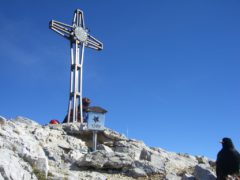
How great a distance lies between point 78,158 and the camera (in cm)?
1997

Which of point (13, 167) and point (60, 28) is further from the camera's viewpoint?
point (60, 28)

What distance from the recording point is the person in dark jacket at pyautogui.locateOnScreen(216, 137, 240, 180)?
1321cm

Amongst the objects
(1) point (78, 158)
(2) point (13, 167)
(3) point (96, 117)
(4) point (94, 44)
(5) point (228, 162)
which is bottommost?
(2) point (13, 167)

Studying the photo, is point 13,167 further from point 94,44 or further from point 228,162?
point 94,44

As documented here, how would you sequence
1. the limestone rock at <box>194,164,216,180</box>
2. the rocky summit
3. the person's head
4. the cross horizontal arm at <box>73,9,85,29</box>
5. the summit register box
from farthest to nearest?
the cross horizontal arm at <box>73,9,85,29</box>
the summit register box
the limestone rock at <box>194,164,216,180</box>
the person's head
the rocky summit

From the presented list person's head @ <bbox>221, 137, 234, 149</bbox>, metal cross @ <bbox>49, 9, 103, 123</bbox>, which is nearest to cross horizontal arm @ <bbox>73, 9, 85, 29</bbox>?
metal cross @ <bbox>49, 9, 103, 123</bbox>

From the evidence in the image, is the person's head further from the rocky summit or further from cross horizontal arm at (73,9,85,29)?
cross horizontal arm at (73,9,85,29)

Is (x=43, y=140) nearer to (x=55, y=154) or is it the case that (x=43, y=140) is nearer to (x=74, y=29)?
(x=55, y=154)

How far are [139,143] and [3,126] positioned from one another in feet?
33.3

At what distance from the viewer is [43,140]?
2231cm

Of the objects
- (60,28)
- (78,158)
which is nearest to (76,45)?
(60,28)

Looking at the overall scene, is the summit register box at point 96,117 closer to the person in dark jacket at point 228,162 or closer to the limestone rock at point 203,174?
the limestone rock at point 203,174

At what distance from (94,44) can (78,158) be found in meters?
19.5

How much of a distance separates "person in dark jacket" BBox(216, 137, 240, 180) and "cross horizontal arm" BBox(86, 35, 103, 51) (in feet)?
81.6
